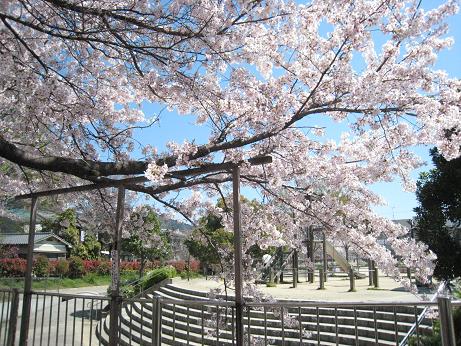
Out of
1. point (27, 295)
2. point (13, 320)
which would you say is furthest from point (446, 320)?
point (13, 320)

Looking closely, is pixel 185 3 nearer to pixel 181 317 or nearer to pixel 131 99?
pixel 131 99

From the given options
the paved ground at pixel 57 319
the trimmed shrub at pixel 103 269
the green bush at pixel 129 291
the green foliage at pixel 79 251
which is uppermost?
the green foliage at pixel 79 251

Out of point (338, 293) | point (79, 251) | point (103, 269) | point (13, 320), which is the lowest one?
point (338, 293)

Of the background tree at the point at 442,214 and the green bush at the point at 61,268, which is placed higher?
the background tree at the point at 442,214

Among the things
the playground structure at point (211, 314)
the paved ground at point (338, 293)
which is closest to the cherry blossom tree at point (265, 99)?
the playground structure at point (211, 314)

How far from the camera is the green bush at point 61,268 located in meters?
28.2

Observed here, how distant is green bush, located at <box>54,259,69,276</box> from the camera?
2821cm

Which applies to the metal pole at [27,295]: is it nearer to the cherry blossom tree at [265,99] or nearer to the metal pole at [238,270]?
the cherry blossom tree at [265,99]

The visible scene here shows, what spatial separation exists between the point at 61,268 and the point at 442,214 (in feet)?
82.4

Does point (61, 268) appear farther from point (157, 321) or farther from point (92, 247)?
point (157, 321)

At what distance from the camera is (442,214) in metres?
11.8

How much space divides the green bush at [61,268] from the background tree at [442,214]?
23.4 meters

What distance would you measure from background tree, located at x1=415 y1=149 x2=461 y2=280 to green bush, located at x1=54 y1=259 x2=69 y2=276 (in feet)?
76.6

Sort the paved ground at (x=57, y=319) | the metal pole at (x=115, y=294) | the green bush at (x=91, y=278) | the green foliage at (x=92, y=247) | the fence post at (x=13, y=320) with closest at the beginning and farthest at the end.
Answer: the metal pole at (x=115, y=294) < the paved ground at (x=57, y=319) < the fence post at (x=13, y=320) < the green bush at (x=91, y=278) < the green foliage at (x=92, y=247)
